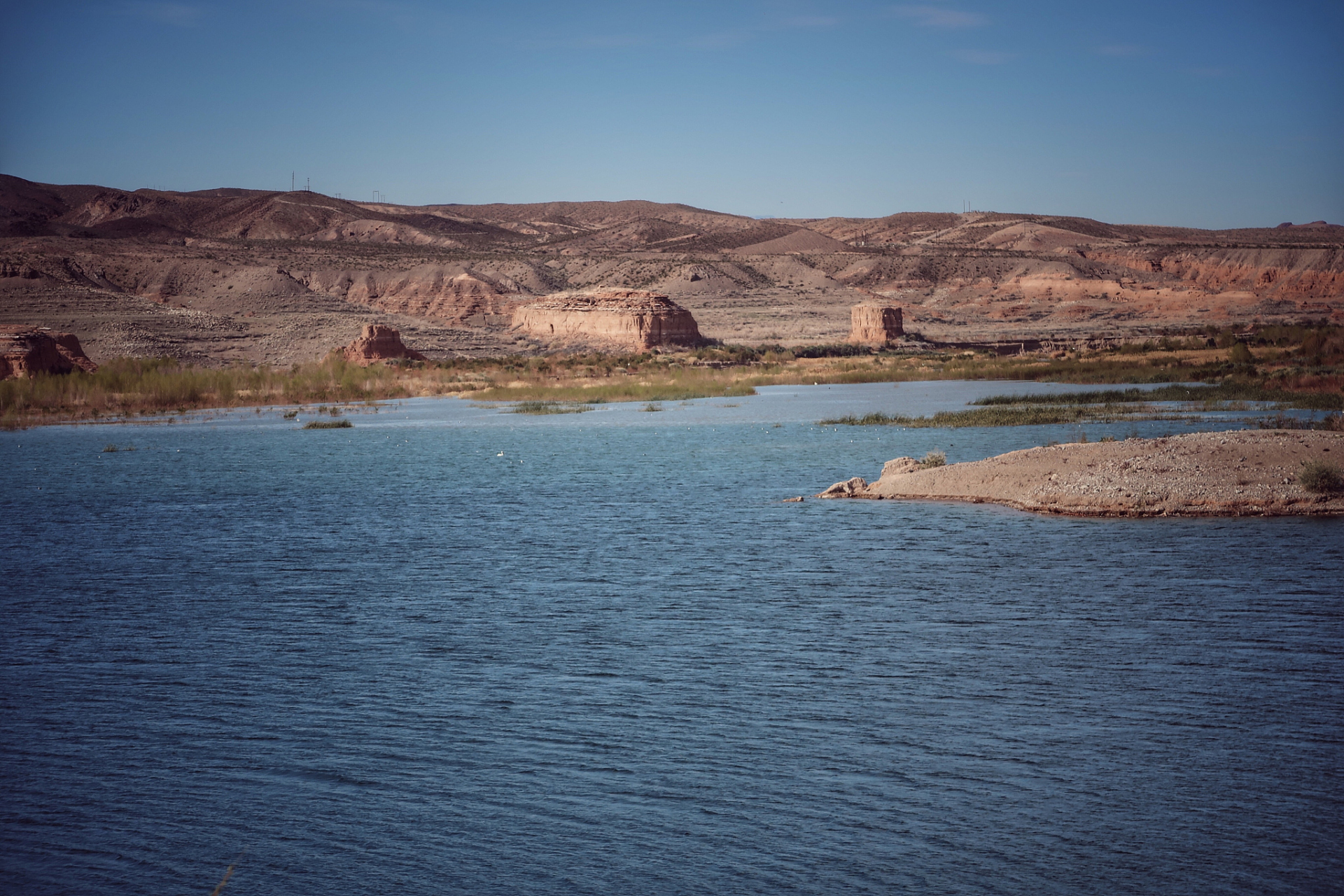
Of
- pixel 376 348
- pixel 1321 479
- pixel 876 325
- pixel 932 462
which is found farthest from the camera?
pixel 876 325

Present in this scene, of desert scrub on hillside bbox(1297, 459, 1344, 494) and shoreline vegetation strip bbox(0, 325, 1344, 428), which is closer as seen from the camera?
desert scrub on hillside bbox(1297, 459, 1344, 494)

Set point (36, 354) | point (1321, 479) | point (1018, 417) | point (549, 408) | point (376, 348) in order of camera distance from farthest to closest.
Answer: point (376, 348) → point (36, 354) → point (549, 408) → point (1018, 417) → point (1321, 479)

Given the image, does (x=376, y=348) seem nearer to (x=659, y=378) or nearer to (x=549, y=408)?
(x=659, y=378)

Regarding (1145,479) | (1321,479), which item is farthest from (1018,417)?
(1321,479)

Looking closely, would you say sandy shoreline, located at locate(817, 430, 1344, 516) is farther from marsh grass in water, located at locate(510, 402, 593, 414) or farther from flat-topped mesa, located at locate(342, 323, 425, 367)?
flat-topped mesa, located at locate(342, 323, 425, 367)

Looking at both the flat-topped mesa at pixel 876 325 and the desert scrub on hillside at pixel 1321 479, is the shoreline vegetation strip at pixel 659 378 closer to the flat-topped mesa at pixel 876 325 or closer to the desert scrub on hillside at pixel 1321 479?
the flat-topped mesa at pixel 876 325

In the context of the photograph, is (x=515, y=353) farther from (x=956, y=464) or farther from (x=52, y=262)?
(x=956, y=464)

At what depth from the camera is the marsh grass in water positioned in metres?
52.5

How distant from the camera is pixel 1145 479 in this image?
21.5 metres

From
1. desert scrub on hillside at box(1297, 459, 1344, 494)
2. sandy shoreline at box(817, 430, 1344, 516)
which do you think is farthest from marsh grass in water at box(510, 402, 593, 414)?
desert scrub on hillside at box(1297, 459, 1344, 494)

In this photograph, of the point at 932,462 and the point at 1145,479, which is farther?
the point at 932,462

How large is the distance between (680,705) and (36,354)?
195 ft

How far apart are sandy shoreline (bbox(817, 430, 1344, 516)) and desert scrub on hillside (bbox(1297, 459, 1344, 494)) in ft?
0.38

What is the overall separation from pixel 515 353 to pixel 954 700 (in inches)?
3272
